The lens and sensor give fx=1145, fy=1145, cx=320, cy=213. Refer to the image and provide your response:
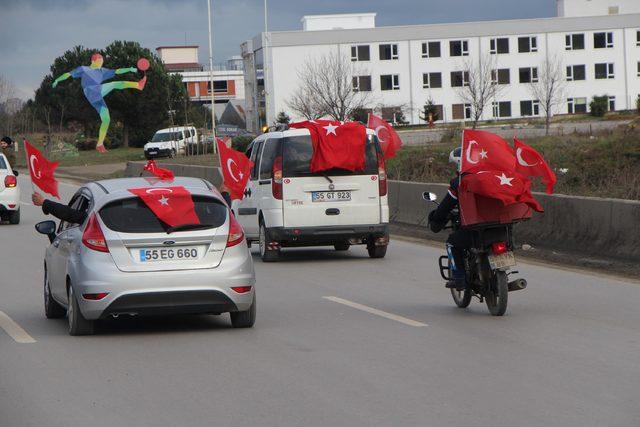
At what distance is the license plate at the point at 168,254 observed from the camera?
10.2 metres

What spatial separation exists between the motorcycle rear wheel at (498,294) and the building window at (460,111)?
85.3 m

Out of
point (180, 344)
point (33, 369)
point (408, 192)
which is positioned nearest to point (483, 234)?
point (180, 344)

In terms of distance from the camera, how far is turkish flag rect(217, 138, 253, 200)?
16953mm

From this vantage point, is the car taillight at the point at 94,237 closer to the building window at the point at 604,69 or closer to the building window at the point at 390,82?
the building window at the point at 390,82

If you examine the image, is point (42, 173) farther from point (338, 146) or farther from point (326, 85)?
point (326, 85)

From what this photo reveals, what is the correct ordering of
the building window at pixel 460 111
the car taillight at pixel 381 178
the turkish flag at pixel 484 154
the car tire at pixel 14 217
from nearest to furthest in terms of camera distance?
1. the turkish flag at pixel 484 154
2. the car taillight at pixel 381 178
3. the car tire at pixel 14 217
4. the building window at pixel 460 111

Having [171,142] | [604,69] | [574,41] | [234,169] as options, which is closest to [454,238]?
[234,169]

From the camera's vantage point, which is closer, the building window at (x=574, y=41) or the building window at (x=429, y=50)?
the building window at (x=574, y=41)

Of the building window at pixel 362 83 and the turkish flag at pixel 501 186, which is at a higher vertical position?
the building window at pixel 362 83

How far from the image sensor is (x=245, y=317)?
35.4 ft

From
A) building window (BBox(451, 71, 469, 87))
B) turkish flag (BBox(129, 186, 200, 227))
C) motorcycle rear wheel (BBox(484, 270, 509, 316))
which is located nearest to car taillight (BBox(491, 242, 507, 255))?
motorcycle rear wheel (BBox(484, 270, 509, 316))

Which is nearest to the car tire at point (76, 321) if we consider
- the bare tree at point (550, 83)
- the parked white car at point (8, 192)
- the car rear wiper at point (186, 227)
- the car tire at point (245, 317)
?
the car rear wiper at point (186, 227)

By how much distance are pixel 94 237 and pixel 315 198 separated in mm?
7301

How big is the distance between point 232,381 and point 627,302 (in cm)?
581
